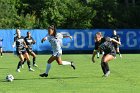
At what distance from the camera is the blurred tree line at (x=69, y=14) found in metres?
53.9

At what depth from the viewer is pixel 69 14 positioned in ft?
180

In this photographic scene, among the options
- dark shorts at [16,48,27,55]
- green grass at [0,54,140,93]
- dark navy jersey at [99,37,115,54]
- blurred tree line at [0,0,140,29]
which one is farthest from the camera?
blurred tree line at [0,0,140,29]

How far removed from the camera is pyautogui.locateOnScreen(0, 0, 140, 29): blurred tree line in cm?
5388

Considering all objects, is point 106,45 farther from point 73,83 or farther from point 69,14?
point 69,14

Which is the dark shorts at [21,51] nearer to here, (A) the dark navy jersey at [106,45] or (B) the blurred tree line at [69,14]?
Answer: (A) the dark navy jersey at [106,45]

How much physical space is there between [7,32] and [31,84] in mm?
30888

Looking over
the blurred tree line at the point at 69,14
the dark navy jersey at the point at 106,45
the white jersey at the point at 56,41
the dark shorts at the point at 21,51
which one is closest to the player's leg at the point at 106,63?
the dark navy jersey at the point at 106,45

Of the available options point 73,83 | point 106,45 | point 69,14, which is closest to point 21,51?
point 106,45

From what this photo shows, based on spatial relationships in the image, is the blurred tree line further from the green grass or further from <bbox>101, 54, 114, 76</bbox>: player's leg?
<bbox>101, 54, 114, 76</bbox>: player's leg

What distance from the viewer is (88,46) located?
49406 millimetres

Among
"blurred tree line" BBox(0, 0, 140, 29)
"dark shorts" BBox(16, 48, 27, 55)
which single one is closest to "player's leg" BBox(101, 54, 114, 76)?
"dark shorts" BBox(16, 48, 27, 55)

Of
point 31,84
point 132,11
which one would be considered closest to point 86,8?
point 132,11

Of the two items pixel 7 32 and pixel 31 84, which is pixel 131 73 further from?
pixel 7 32

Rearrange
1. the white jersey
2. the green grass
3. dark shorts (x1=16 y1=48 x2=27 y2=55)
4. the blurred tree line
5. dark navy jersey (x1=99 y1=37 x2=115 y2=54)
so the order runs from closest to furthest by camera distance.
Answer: the green grass → the white jersey → dark navy jersey (x1=99 y1=37 x2=115 y2=54) → dark shorts (x1=16 y1=48 x2=27 y2=55) → the blurred tree line
